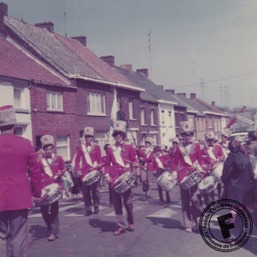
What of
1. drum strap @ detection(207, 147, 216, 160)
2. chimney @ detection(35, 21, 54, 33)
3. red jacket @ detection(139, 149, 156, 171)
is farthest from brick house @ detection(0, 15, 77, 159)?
drum strap @ detection(207, 147, 216, 160)

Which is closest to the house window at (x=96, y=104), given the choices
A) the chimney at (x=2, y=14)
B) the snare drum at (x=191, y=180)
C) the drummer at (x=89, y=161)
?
the chimney at (x=2, y=14)

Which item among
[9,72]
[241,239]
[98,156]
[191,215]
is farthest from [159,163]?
[9,72]

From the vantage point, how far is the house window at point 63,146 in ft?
70.8

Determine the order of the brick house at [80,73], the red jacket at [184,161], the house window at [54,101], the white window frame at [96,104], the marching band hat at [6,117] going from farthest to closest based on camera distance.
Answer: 1. the white window frame at [96,104]
2. the brick house at [80,73]
3. the house window at [54,101]
4. the red jacket at [184,161]
5. the marching band hat at [6,117]

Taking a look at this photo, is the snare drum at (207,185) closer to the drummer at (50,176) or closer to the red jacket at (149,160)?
the drummer at (50,176)

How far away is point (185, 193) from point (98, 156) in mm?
3259

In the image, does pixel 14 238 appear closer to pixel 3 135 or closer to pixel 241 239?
pixel 3 135

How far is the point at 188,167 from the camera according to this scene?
7.96m

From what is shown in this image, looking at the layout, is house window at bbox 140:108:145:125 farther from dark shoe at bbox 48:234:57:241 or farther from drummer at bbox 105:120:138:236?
dark shoe at bbox 48:234:57:241

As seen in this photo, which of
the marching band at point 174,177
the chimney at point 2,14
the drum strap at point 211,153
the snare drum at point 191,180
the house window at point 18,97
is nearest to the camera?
the marching band at point 174,177

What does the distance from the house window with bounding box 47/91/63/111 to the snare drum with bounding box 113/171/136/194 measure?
13.7 m

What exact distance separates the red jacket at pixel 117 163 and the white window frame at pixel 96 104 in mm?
16609

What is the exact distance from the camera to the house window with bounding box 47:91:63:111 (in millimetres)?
21236

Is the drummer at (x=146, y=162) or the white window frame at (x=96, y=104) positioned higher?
the white window frame at (x=96, y=104)
